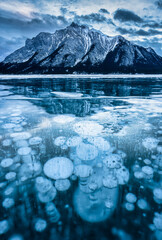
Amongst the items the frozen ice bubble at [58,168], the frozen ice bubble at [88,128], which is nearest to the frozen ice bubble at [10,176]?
the frozen ice bubble at [58,168]

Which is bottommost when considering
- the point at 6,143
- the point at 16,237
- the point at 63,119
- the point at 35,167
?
the point at 16,237

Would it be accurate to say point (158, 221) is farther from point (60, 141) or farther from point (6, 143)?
point (6, 143)

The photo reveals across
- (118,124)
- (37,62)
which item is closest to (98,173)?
(118,124)

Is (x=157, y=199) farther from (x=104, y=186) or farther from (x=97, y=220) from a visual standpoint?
(x=97, y=220)

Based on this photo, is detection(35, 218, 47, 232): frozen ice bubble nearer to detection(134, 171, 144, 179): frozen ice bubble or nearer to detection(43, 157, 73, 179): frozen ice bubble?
detection(43, 157, 73, 179): frozen ice bubble

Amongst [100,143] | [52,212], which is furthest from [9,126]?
[52,212]

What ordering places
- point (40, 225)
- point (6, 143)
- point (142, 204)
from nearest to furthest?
point (40, 225)
point (142, 204)
point (6, 143)
